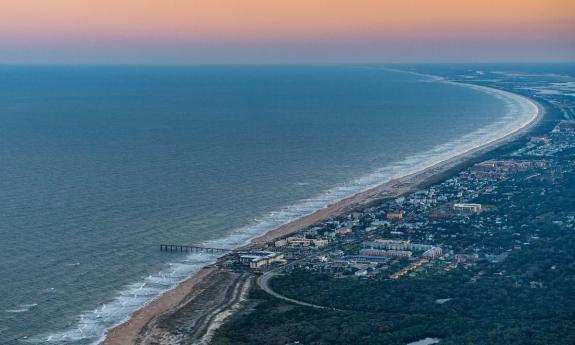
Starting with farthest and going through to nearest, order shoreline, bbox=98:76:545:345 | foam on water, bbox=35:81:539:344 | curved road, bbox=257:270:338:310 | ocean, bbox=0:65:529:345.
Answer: ocean, bbox=0:65:529:345, curved road, bbox=257:270:338:310, shoreline, bbox=98:76:545:345, foam on water, bbox=35:81:539:344

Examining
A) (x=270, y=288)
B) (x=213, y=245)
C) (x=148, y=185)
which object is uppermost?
Answer: (x=148, y=185)

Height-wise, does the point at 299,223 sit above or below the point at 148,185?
below

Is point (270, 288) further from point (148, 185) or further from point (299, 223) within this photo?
point (148, 185)

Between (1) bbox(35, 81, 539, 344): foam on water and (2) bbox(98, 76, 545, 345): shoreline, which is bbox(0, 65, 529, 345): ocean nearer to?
(1) bbox(35, 81, 539, 344): foam on water

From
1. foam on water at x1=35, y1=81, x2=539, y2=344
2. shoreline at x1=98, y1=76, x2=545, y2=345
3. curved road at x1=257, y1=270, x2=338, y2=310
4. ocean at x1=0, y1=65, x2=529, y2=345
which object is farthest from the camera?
ocean at x1=0, y1=65, x2=529, y2=345

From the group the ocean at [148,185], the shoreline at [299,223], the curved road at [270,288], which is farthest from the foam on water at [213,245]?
the curved road at [270,288]

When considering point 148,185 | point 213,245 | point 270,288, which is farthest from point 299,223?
point 148,185

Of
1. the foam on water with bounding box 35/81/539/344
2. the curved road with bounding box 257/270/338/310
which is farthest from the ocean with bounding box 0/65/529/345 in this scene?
the curved road with bounding box 257/270/338/310

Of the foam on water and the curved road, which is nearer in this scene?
the foam on water
